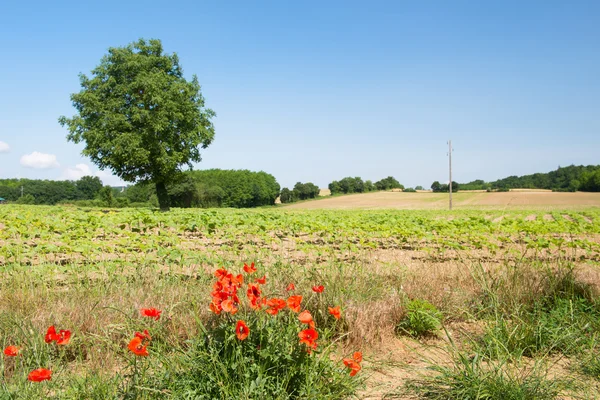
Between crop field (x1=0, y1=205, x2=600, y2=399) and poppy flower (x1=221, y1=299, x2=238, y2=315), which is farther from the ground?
poppy flower (x1=221, y1=299, x2=238, y2=315)

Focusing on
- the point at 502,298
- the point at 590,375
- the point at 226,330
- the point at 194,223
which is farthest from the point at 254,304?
Result: the point at 194,223

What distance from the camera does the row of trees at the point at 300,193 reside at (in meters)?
75.4

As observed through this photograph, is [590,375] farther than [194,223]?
No

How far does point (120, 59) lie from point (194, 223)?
2204 centimetres

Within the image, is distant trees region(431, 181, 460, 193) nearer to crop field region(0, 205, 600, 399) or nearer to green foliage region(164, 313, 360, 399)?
crop field region(0, 205, 600, 399)

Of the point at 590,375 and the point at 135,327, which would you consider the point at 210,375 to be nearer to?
the point at 135,327

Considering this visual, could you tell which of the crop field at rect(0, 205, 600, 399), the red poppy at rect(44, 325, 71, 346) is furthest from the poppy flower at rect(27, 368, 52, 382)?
the crop field at rect(0, 205, 600, 399)

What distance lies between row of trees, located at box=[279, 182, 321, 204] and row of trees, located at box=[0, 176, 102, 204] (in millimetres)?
36001

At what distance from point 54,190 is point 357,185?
6013 cm

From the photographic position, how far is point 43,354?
3297 mm

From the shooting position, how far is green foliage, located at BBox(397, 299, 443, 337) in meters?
4.12

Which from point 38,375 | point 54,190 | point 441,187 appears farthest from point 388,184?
point 38,375

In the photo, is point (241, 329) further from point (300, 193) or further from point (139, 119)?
point (300, 193)

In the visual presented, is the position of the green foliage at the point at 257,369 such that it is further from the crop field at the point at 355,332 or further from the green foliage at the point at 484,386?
the green foliage at the point at 484,386
